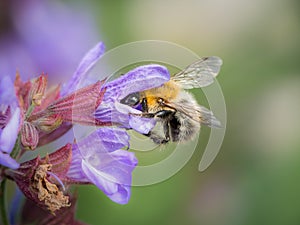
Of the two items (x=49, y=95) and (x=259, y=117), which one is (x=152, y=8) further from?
(x=49, y=95)

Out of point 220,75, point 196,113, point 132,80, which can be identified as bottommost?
point 220,75

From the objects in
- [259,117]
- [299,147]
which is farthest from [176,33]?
[299,147]

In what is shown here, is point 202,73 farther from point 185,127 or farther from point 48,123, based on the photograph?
point 48,123

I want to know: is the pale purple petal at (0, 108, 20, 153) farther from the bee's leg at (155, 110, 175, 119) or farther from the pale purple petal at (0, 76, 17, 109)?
the bee's leg at (155, 110, 175, 119)

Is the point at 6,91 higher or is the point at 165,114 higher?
the point at 6,91

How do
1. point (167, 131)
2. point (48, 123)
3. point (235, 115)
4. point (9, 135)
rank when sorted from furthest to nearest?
point (235, 115) < point (167, 131) < point (48, 123) < point (9, 135)

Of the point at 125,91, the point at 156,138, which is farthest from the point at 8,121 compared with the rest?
the point at 156,138

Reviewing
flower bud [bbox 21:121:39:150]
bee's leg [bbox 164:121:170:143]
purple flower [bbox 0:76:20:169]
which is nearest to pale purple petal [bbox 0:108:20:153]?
purple flower [bbox 0:76:20:169]

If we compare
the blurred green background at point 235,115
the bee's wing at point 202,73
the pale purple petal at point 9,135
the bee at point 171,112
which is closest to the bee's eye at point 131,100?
the bee at point 171,112
